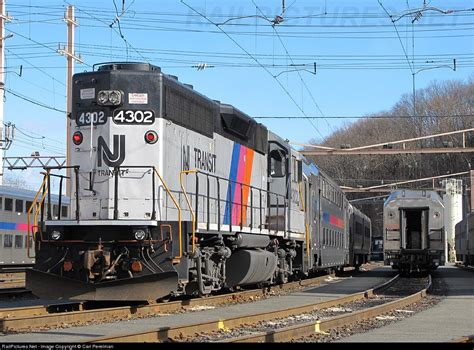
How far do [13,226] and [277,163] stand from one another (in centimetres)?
1226

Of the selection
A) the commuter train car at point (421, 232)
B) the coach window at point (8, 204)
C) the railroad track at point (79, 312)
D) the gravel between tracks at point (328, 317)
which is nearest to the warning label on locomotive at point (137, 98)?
the railroad track at point (79, 312)

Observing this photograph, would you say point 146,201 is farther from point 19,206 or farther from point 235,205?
point 19,206

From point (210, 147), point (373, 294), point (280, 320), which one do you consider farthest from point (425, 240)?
point (280, 320)

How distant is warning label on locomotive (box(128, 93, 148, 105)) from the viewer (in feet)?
35.9

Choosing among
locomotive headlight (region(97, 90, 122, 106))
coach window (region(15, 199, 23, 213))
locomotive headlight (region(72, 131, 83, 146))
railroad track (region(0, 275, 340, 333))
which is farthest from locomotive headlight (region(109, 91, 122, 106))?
coach window (region(15, 199, 23, 213))

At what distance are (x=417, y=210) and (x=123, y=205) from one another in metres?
17.5

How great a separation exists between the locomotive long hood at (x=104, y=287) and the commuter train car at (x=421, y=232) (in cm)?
1672

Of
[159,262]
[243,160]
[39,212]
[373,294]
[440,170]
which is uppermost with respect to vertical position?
[440,170]

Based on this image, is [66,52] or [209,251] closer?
[209,251]

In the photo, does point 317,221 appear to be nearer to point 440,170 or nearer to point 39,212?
point 39,212

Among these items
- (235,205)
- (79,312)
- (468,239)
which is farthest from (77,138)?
(468,239)

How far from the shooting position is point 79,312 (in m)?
9.41

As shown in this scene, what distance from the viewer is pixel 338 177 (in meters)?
71.8

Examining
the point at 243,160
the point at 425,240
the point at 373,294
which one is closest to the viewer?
the point at 243,160
